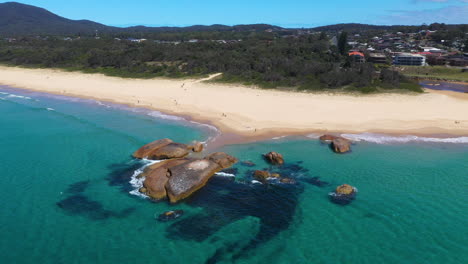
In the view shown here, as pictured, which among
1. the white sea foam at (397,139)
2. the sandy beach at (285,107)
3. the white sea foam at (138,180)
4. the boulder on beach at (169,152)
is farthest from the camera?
the sandy beach at (285,107)

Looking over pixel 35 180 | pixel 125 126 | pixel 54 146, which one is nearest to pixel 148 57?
pixel 125 126

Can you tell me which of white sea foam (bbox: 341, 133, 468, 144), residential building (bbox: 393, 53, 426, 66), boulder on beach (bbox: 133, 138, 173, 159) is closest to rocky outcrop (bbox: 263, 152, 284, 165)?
boulder on beach (bbox: 133, 138, 173, 159)

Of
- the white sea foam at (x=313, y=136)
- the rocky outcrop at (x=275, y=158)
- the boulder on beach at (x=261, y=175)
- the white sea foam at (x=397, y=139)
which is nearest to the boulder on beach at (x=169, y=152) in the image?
the boulder on beach at (x=261, y=175)

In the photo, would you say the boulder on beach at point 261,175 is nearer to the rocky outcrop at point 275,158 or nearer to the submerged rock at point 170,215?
the rocky outcrop at point 275,158

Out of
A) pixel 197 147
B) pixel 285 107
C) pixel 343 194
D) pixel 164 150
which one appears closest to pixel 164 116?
pixel 197 147

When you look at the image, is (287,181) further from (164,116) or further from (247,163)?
(164,116)

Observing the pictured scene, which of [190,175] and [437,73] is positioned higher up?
[437,73]

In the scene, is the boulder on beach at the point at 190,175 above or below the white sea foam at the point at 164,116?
below
